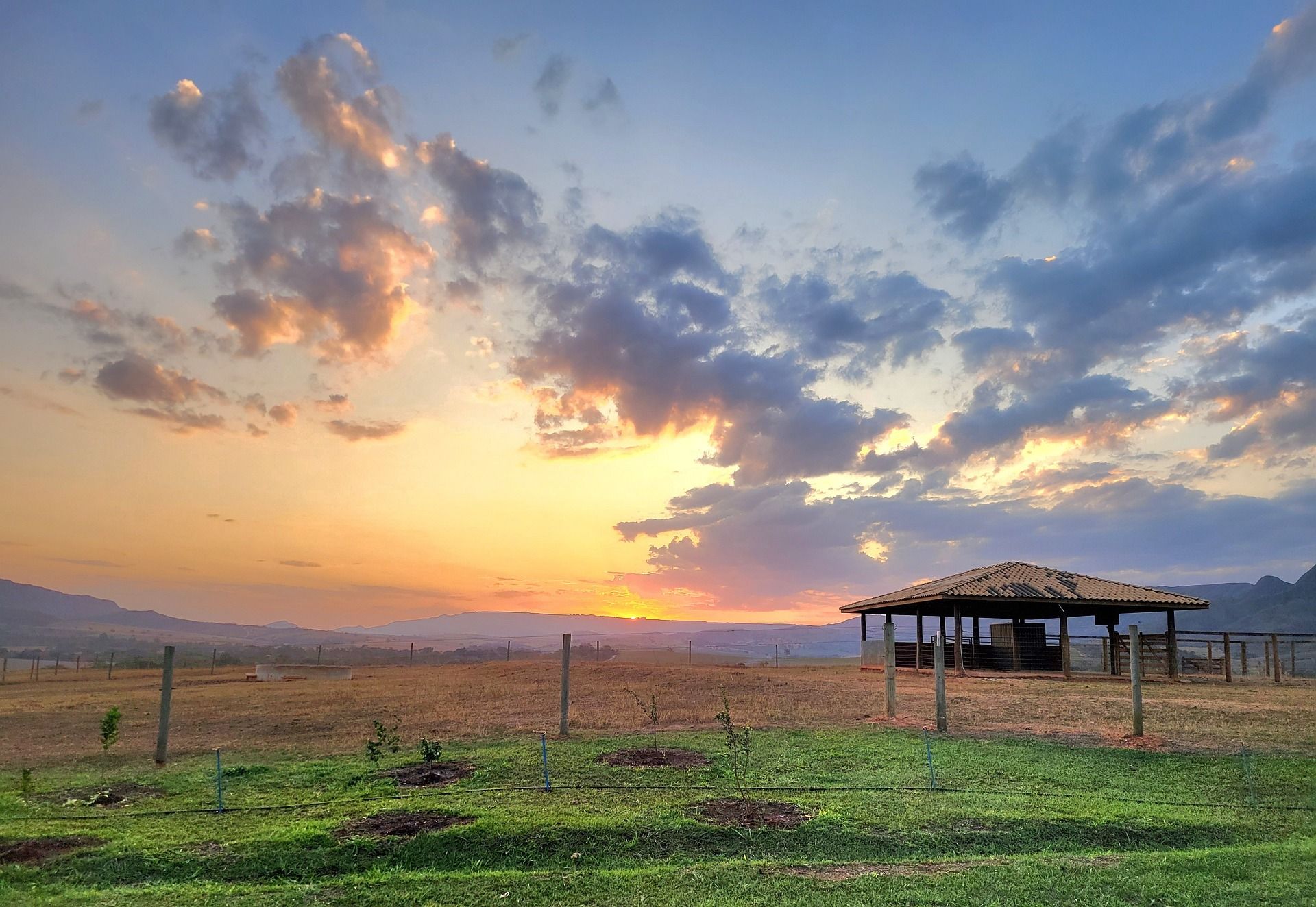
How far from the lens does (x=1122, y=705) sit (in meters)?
21.2

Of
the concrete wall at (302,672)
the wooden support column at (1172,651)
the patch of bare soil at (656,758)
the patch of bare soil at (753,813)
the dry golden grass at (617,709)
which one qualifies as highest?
the wooden support column at (1172,651)

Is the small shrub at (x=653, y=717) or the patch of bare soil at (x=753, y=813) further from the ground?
the patch of bare soil at (x=753, y=813)

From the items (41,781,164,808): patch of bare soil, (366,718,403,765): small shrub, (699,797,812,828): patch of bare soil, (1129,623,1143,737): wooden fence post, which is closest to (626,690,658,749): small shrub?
(699,797,812,828): patch of bare soil

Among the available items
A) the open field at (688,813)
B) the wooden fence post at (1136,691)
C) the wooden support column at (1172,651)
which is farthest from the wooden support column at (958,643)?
the wooden fence post at (1136,691)

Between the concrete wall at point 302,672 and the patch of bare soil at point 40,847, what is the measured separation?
31476 millimetres

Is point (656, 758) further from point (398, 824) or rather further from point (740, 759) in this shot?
point (398, 824)

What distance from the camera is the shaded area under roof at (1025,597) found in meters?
32.9

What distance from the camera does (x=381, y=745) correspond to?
587 inches

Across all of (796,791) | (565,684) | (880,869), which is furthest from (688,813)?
(565,684)

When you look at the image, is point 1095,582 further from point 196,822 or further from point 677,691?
point 196,822

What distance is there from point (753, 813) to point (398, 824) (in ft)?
15.0

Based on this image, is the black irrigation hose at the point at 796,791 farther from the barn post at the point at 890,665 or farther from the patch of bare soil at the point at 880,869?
the barn post at the point at 890,665

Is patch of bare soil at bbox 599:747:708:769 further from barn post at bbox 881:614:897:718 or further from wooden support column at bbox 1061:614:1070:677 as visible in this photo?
wooden support column at bbox 1061:614:1070:677

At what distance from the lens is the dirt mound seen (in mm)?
9125
